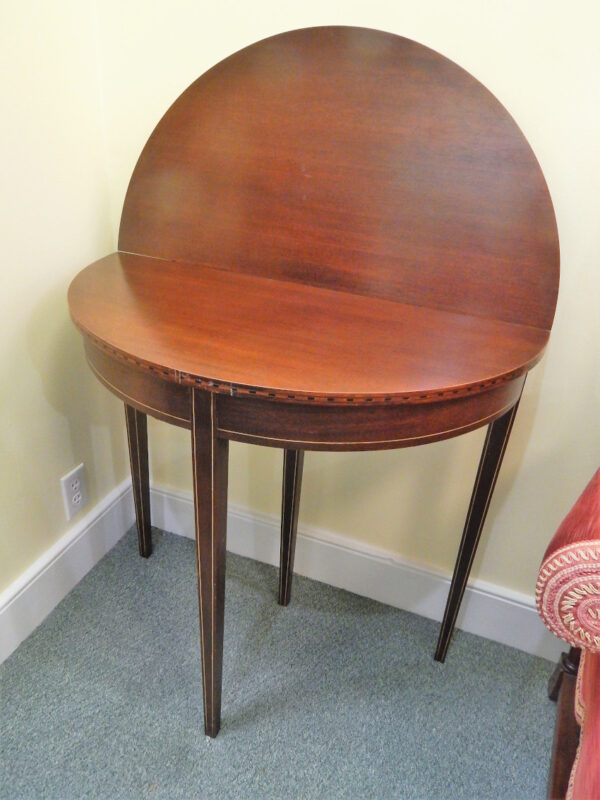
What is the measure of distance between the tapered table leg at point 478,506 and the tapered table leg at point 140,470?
0.72 m

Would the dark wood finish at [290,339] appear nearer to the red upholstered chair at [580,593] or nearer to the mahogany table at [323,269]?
the mahogany table at [323,269]

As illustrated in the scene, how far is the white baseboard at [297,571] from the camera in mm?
1223

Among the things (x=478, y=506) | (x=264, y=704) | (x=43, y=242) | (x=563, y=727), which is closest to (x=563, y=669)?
(x=563, y=727)

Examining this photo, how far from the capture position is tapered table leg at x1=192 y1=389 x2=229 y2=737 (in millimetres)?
715

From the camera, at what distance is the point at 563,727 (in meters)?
1.06

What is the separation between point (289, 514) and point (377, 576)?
30cm

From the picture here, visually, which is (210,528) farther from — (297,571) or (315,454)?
(297,571)

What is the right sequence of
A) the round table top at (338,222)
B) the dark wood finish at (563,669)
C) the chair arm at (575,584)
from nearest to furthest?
the chair arm at (575,584) < the round table top at (338,222) < the dark wood finish at (563,669)

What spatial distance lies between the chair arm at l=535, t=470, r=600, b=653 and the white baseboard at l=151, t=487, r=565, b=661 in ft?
2.29

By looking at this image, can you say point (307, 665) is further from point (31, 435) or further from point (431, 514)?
point (31, 435)

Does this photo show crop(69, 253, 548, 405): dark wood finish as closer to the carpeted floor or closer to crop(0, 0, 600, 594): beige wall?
crop(0, 0, 600, 594): beige wall

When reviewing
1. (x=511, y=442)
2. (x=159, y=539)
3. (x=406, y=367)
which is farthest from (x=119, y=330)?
(x=159, y=539)

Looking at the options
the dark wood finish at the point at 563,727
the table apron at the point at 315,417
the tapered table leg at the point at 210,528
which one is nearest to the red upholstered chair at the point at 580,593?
the table apron at the point at 315,417

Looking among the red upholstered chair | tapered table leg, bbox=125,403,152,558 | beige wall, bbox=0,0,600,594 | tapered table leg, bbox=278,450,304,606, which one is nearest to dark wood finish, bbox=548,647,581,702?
beige wall, bbox=0,0,600,594
